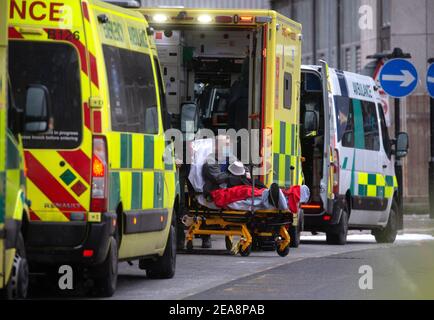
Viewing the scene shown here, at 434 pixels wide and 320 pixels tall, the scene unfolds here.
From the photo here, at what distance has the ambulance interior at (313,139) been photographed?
23938 mm

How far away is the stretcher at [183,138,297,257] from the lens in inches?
797

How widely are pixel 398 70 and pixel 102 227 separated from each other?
46.8 ft

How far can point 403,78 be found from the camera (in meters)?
27.1

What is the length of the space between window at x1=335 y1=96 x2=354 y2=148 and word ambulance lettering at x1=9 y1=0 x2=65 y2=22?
10934 mm

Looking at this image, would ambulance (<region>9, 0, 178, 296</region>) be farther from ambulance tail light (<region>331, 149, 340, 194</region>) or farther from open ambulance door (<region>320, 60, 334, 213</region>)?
ambulance tail light (<region>331, 149, 340, 194</region>)

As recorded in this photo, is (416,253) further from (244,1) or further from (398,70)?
(244,1)

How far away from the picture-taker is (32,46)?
13828 millimetres

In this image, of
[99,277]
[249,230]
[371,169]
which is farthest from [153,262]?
[371,169]

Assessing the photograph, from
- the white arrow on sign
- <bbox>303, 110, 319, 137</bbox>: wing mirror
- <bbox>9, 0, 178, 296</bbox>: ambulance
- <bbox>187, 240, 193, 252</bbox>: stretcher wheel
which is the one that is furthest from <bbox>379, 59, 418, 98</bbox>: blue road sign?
<bbox>9, 0, 178, 296</bbox>: ambulance

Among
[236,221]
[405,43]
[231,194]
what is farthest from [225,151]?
[405,43]

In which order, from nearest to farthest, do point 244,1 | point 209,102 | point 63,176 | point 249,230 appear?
point 63,176 → point 249,230 → point 209,102 → point 244,1

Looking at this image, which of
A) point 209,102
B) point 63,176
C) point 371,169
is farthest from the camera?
point 371,169

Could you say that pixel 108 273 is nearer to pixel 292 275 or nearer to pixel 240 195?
pixel 292 275

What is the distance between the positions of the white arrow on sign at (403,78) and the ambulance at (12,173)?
15331mm
